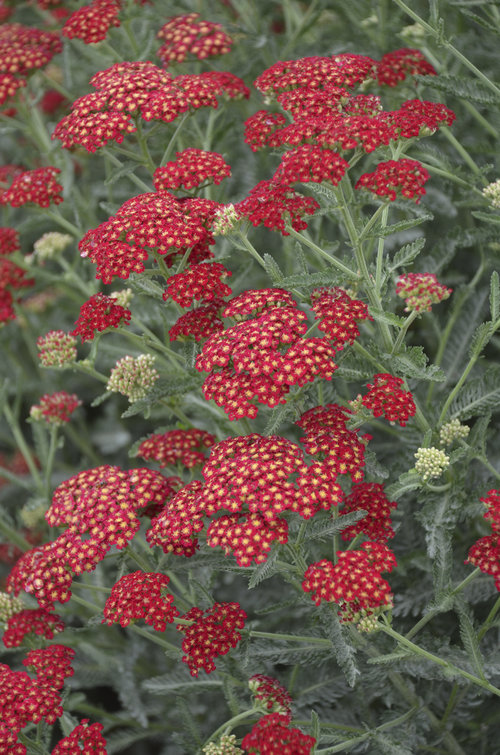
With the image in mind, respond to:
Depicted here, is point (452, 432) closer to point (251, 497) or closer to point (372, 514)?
point (372, 514)

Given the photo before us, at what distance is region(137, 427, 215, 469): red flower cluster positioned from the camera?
121 inches

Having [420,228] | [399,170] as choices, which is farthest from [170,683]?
[420,228]

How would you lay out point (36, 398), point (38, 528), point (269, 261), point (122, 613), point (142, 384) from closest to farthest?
point (122, 613)
point (269, 261)
point (142, 384)
point (38, 528)
point (36, 398)

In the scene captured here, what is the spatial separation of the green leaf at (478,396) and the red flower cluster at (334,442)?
0.54m

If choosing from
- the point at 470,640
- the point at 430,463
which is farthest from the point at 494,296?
the point at 470,640

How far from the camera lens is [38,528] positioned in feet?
14.3

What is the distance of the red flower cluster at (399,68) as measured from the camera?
3404 mm

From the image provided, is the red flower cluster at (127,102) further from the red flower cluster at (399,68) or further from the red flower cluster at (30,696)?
the red flower cluster at (30,696)

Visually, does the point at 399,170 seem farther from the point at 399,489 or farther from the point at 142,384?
the point at 142,384

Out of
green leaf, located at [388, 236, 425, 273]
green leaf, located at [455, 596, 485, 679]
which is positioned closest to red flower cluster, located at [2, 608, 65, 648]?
green leaf, located at [455, 596, 485, 679]

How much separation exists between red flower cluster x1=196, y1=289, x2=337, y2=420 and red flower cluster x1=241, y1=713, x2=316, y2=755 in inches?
35.9

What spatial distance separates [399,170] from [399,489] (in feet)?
3.42

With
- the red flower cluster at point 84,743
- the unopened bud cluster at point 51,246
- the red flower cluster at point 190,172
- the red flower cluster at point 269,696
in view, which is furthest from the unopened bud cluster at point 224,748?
the unopened bud cluster at point 51,246

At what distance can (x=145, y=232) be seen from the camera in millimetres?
2613
